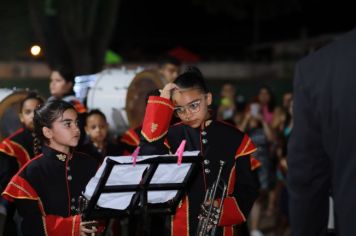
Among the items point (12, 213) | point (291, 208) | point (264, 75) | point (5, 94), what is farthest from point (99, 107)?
point (264, 75)

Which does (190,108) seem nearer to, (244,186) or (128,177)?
(244,186)

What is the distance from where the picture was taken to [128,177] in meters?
4.39

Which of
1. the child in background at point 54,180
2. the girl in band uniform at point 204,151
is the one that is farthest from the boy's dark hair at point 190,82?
the child in background at point 54,180

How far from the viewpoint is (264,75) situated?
3738 cm

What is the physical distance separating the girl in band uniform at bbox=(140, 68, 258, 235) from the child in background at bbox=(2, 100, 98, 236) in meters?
0.51

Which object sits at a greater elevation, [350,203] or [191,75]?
[191,75]

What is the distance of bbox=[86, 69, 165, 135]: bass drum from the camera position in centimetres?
827

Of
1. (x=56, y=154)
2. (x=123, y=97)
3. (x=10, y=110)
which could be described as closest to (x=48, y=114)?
(x=56, y=154)

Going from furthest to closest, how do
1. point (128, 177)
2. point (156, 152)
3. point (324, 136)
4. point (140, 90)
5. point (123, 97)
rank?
point (140, 90), point (123, 97), point (156, 152), point (128, 177), point (324, 136)

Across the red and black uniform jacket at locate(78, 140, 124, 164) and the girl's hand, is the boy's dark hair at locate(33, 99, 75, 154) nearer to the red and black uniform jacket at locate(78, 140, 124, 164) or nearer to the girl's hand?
the girl's hand

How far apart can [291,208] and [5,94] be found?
13.5 feet

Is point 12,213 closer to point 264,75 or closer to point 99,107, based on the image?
point 99,107

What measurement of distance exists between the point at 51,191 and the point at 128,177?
32.2 inches

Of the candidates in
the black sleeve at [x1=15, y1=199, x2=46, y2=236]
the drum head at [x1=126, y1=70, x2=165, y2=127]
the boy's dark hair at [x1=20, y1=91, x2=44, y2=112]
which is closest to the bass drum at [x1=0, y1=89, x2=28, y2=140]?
the boy's dark hair at [x1=20, y1=91, x2=44, y2=112]
